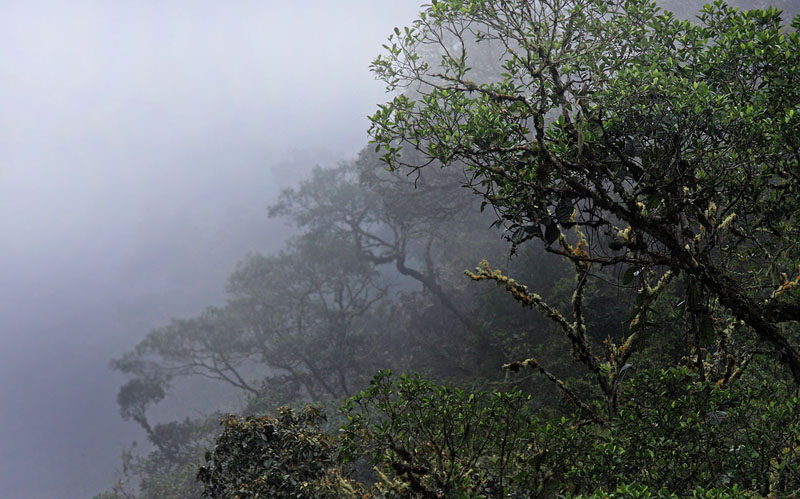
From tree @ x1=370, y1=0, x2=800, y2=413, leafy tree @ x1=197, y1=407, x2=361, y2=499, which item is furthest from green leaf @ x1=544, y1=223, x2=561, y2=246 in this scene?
leafy tree @ x1=197, y1=407, x2=361, y2=499

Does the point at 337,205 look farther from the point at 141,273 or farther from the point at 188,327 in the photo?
the point at 141,273

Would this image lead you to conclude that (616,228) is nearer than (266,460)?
Yes

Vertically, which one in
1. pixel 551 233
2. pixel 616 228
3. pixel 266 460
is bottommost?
pixel 551 233

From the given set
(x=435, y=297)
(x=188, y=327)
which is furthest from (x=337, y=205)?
(x=188, y=327)

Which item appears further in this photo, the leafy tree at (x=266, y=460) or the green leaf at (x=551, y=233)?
the leafy tree at (x=266, y=460)

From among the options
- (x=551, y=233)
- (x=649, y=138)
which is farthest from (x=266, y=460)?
(x=649, y=138)

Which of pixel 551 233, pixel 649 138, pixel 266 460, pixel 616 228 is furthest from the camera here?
pixel 266 460

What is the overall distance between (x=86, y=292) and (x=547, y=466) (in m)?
96.9

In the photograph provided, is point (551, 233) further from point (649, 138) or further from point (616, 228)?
point (616, 228)

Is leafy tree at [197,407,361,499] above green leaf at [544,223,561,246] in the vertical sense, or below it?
above

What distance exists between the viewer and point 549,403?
1166 centimetres

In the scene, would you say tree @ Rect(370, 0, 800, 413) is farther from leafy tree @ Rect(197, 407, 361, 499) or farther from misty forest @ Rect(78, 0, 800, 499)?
leafy tree @ Rect(197, 407, 361, 499)

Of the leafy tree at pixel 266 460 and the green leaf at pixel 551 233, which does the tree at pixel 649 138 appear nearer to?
the green leaf at pixel 551 233

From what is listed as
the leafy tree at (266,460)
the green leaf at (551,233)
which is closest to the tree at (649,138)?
the green leaf at (551,233)
